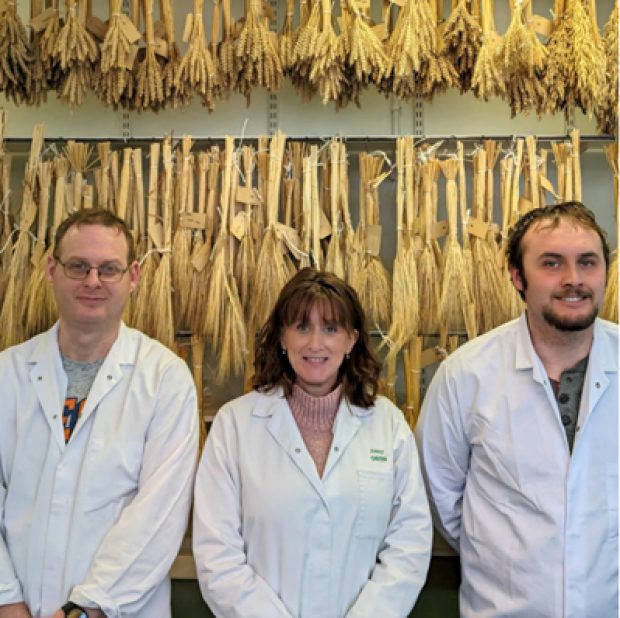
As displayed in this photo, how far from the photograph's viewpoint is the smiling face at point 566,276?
183cm

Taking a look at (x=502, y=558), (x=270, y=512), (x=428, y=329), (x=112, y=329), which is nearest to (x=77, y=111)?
(x=112, y=329)

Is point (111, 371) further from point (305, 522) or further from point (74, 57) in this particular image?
point (74, 57)

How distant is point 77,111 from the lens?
3.11m

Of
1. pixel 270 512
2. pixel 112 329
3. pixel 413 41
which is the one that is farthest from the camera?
pixel 413 41

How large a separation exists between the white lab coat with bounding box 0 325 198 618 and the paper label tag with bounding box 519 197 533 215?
60.1 inches

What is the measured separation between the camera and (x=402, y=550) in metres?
1.77

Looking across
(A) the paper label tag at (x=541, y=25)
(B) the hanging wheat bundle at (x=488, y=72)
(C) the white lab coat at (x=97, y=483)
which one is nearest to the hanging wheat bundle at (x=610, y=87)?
(A) the paper label tag at (x=541, y=25)

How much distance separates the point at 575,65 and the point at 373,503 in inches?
72.4

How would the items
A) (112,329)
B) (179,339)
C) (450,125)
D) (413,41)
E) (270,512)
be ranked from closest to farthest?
(270,512) < (112,329) < (413,41) < (179,339) < (450,125)

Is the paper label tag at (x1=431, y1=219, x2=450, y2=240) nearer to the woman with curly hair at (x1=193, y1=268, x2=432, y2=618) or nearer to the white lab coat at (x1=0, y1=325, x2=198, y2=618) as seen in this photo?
the woman with curly hair at (x1=193, y1=268, x2=432, y2=618)

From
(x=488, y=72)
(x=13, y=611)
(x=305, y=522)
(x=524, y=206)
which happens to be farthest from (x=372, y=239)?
(x=13, y=611)

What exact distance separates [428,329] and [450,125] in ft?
3.40

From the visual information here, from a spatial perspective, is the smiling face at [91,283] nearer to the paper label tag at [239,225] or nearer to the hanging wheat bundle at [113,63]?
the paper label tag at [239,225]

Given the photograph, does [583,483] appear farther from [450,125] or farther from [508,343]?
[450,125]
